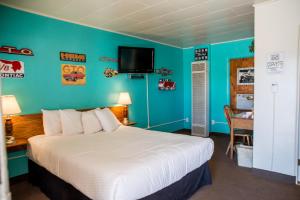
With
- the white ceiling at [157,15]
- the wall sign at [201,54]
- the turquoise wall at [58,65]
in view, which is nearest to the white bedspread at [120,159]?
the turquoise wall at [58,65]

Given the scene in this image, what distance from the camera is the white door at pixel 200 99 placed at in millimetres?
5593

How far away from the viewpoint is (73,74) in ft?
11.9

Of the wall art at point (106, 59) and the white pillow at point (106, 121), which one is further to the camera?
the wall art at point (106, 59)

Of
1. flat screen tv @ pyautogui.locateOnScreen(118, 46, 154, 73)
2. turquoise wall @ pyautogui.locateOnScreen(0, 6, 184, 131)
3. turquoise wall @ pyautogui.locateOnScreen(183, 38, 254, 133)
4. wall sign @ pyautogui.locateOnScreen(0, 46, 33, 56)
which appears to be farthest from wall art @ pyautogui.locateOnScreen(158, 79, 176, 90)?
wall sign @ pyautogui.locateOnScreen(0, 46, 33, 56)

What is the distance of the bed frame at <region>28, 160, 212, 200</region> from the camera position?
6.87 feet

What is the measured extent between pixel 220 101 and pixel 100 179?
4640mm

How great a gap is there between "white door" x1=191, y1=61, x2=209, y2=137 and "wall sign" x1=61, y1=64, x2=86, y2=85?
10.6 feet

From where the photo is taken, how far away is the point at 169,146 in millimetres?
2434

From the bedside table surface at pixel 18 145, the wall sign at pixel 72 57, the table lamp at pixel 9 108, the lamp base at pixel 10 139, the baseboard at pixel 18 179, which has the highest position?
the wall sign at pixel 72 57

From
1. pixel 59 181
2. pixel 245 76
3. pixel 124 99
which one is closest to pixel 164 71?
pixel 124 99

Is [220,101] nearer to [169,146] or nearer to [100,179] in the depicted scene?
[169,146]

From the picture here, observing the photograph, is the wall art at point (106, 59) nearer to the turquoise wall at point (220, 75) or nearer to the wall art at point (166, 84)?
the wall art at point (166, 84)

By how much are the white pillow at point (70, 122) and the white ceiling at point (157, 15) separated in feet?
5.24

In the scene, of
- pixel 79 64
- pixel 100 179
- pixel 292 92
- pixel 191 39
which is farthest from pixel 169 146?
pixel 191 39
